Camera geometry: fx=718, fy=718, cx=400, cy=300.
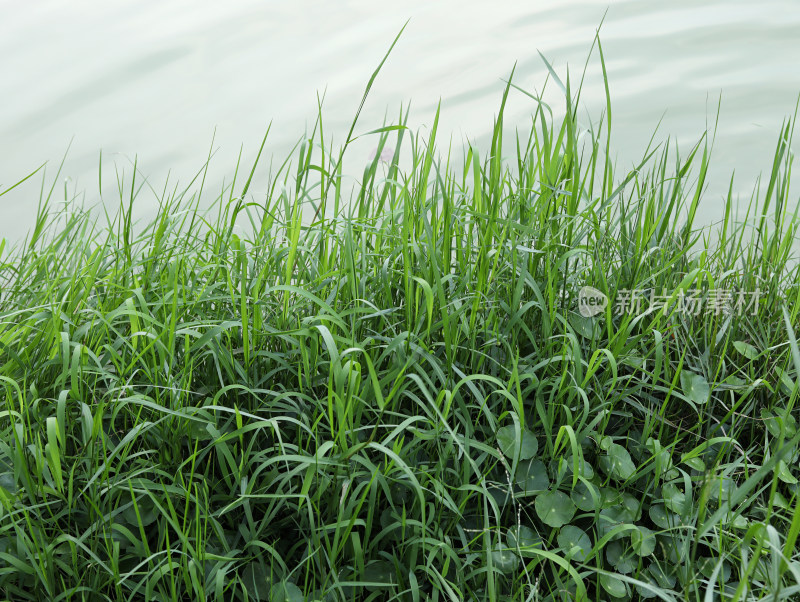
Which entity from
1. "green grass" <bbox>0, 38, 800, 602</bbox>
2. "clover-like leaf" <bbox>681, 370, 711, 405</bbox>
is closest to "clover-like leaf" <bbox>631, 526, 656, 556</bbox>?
"green grass" <bbox>0, 38, 800, 602</bbox>

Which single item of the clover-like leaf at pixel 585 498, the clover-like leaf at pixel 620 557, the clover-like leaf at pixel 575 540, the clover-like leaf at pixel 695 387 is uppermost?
the clover-like leaf at pixel 695 387

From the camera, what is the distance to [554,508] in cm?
154

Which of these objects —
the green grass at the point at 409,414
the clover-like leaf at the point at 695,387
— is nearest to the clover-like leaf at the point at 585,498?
the green grass at the point at 409,414

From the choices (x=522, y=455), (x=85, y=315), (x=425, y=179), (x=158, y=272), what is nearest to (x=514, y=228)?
(x=425, y=179)

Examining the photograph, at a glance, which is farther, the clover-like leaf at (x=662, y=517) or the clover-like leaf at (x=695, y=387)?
the clover-like leaf at (x=695, y=387)

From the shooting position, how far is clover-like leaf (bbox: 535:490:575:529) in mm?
1522

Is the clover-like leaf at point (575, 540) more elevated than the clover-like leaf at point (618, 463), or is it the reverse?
the clover-like leaf at point (618, 463)

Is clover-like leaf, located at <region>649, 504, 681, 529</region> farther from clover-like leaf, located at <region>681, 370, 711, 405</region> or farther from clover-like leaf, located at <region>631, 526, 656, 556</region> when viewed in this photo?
clover-like leaf, located at <region>681, 370, 711, 405</region>

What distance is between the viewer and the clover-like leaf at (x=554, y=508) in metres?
1.52

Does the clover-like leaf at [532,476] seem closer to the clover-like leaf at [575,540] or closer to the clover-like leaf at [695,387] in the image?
the clover-like leaf at [575,540]

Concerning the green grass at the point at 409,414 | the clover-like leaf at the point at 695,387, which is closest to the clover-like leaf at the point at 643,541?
the green grass at the point at 409,414

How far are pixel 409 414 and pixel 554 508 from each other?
1.23 feet

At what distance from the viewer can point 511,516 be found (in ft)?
5.23

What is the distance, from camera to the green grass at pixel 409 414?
1.42 meters
